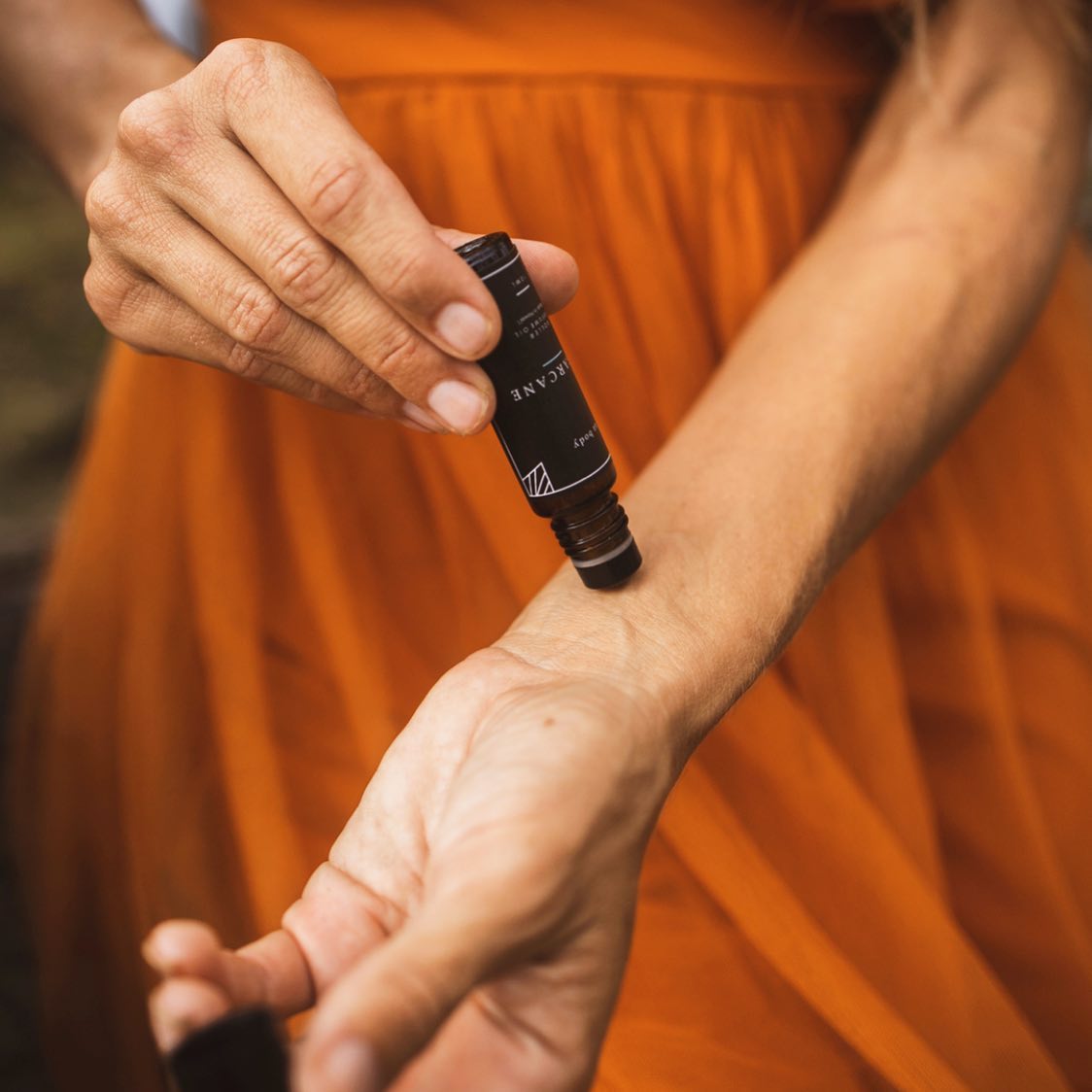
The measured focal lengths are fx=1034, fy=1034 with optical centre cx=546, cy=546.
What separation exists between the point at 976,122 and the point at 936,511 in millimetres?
332

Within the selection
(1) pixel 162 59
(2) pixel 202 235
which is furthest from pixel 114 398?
(2) pixel 202 235

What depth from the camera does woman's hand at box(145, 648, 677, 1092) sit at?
0.39 metres

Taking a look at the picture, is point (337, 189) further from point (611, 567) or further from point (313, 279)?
point (611, 567)

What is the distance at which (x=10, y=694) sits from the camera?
4.49ft

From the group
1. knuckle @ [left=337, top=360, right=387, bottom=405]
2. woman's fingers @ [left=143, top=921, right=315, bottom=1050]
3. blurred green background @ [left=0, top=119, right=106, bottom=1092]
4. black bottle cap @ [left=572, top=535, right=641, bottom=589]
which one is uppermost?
knuckle @ [left=337, top=360, right=387, bottom=405]

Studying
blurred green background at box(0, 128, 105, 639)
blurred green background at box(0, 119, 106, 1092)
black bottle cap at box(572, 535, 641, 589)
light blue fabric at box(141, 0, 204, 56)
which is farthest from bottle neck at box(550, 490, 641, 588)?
blurred green background at box(0, 128, 105, 639)

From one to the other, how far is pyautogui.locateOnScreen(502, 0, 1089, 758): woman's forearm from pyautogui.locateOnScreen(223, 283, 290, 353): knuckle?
222 millimetres

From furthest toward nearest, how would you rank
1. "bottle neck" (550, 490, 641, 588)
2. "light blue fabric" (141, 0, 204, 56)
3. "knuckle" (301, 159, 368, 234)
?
1. "light blue fabric" (141, 0, 204, 56)
2. "bottle neck" (550, 490, 641, 588)
3. "knuckle" (301, 159, 368, 234)

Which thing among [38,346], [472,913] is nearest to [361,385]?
[472,913]

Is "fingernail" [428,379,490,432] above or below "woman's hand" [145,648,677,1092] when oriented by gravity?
above

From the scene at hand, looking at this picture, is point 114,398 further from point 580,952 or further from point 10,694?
point 580,952

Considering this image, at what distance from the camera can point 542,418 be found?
56 cm

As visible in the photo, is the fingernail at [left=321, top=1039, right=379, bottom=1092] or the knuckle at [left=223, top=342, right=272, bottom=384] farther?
the knuckle at [left=223, top=342, right=272, bottom=384]

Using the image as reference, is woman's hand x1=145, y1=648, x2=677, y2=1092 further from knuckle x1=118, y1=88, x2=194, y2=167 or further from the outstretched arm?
knuckle x1=118, y1=88, x2=194, y2=167
